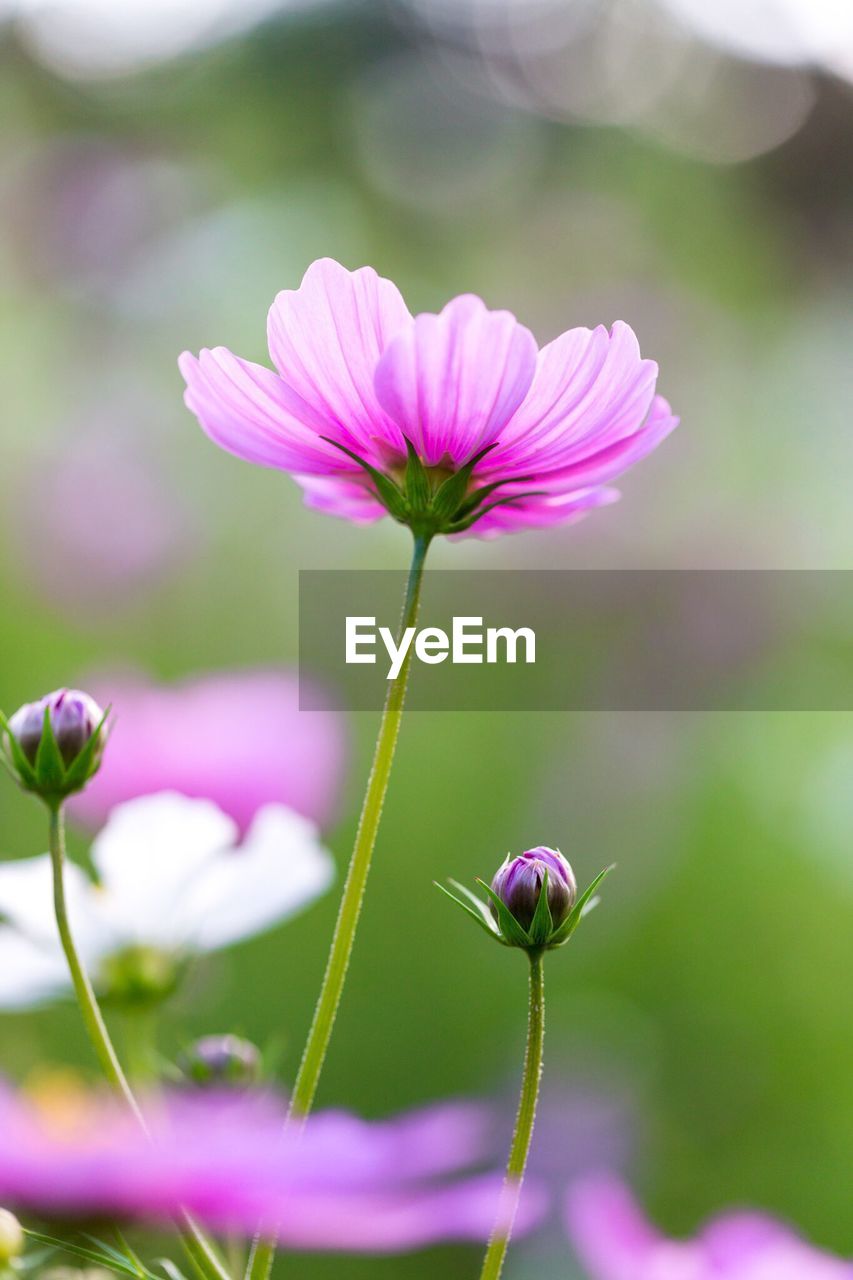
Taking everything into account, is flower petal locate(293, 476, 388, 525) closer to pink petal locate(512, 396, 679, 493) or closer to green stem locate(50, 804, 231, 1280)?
pink petal locate(512, 396, 679, 493)

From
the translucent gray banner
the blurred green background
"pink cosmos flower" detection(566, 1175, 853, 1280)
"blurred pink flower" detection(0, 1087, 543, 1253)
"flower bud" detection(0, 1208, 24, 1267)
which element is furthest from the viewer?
the translucent gray banner

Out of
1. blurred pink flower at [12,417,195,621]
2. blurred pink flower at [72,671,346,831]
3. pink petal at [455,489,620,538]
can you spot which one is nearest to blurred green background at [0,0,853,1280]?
blurred pink flower at [12,417,195,621]

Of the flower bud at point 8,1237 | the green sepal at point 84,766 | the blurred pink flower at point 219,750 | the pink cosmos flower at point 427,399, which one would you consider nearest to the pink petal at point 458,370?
the pink cosmos flower at point 427,399

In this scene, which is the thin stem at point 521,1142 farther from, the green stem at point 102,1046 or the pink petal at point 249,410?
the pink petal at point 249,410

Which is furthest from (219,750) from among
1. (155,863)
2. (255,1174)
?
(255,1174)

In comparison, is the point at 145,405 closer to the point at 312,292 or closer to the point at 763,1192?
the point at 763,1192

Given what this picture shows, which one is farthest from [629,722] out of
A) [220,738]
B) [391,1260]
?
[220,738]
